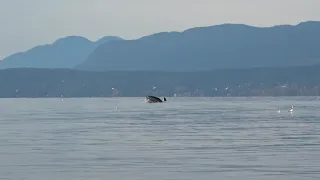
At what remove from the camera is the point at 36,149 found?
1909 inches

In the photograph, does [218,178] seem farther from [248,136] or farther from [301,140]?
[248,136]

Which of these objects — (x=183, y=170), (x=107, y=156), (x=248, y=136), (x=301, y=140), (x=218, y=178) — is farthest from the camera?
(x=248, y=136)

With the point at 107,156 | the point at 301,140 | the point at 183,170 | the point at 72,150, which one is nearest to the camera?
the point at 183,170

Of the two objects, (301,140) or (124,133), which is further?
(124,133)

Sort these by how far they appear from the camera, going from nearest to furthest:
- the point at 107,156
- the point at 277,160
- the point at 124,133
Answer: the point at 277,160, the point at 107,156, the point at 124,133

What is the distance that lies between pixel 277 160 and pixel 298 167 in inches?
133

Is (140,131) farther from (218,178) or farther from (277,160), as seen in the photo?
(218,178)

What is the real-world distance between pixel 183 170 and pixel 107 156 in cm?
826

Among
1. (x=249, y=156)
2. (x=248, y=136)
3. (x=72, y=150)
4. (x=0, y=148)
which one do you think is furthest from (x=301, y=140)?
(x=0, y=148)

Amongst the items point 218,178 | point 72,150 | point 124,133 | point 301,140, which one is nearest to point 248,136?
point 301,140

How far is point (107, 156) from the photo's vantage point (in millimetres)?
43281

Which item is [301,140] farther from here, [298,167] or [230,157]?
[298,167]

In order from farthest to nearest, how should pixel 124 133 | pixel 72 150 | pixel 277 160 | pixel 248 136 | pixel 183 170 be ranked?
pixel 124 133 < pixel 248 136 < pixel 72 150 < pixel 277 160 < pixel 183 170

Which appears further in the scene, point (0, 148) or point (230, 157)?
point (0, 148)
